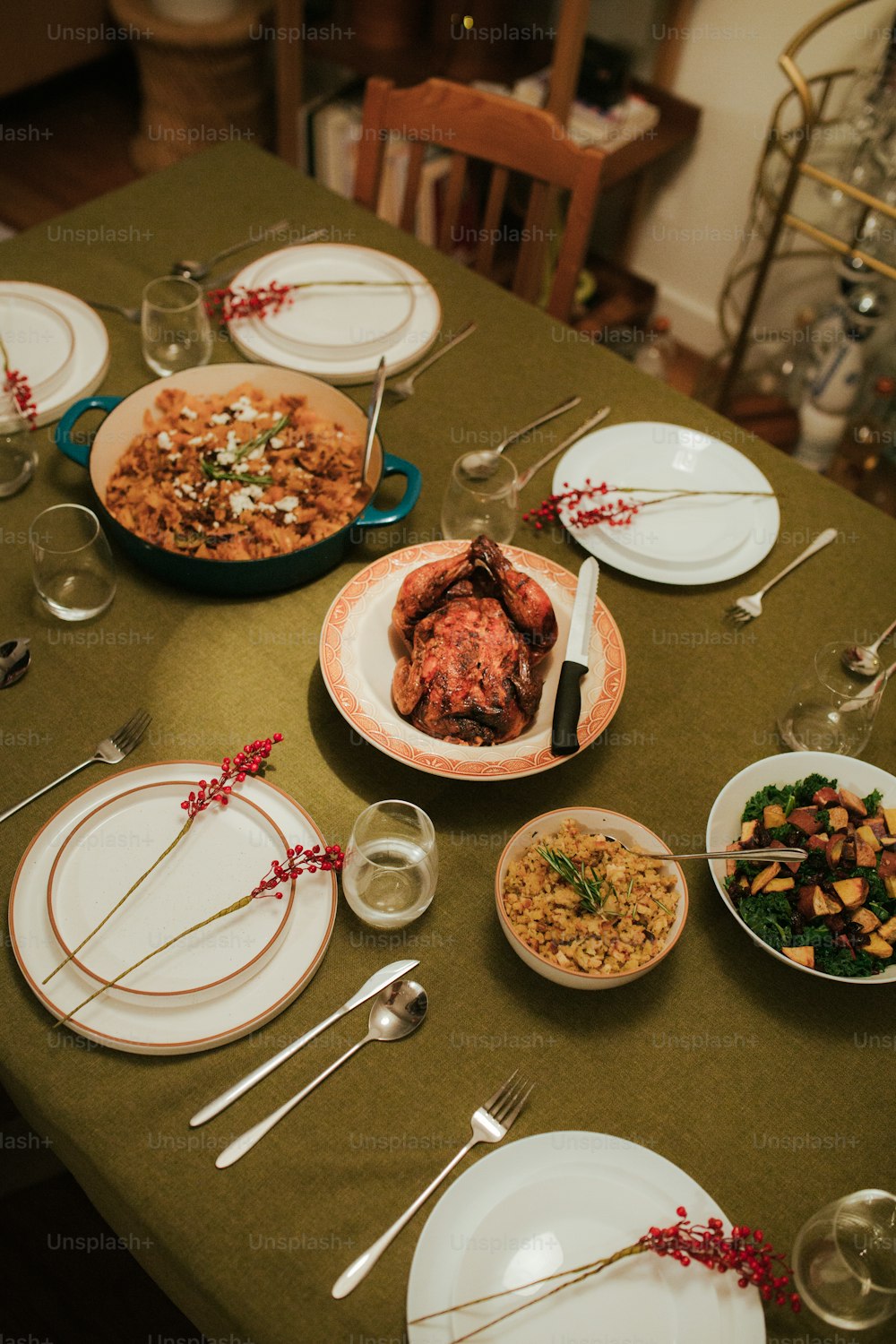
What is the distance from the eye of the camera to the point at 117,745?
4.71ft

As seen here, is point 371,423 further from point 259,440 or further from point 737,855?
point 737,855

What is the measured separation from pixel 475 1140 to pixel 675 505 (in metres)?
1.05

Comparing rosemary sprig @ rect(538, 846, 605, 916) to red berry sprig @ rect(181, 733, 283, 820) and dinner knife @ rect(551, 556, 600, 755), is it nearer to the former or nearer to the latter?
dinner knife @ rect(551, 556, 600, 755)

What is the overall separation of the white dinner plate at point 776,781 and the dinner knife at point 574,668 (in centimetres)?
21

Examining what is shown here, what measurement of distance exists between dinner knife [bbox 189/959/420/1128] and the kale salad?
1.42 feet

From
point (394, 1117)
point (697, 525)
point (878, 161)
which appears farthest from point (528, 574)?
point (878, 161)

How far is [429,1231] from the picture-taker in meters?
1.08

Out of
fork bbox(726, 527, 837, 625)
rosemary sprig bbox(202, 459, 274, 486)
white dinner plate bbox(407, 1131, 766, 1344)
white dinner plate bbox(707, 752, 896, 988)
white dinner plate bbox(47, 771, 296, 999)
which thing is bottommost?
white dinner plate bbox(407, 1131, 766, 1344)

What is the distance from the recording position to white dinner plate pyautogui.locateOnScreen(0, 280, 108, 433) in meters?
1.78

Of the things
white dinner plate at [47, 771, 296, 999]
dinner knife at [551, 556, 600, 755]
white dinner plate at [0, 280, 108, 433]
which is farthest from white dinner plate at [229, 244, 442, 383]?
white dinner plate at [47, 771, 296, 999]

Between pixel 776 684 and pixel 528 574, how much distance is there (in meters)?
0.41

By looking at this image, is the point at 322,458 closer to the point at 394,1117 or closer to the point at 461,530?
the point at 461,530

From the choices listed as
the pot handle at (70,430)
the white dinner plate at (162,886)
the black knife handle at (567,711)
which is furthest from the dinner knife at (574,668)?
the pot handle at (70,430)

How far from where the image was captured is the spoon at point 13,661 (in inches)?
58.9
